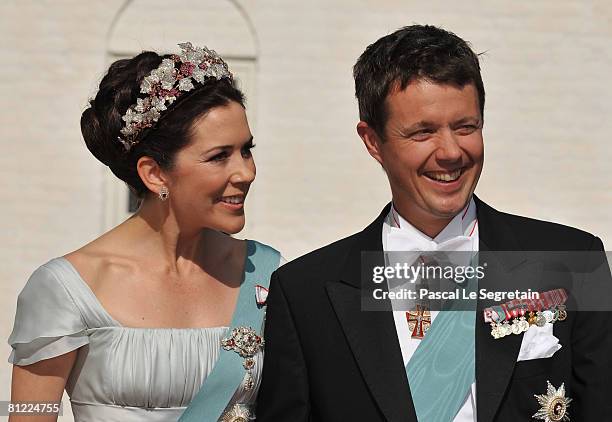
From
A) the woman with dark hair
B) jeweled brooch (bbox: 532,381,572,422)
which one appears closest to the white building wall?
the woman with dark hair

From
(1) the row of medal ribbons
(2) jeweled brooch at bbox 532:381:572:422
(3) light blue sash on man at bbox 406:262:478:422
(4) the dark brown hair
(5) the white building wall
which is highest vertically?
(5) the white building wall

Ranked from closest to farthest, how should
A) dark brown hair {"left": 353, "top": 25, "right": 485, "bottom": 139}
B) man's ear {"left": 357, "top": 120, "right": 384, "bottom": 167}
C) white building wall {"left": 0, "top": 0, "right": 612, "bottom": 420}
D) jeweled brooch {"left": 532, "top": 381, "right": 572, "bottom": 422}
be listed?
jeweled brooch {"left": 532, "top": 381, "right": 572, "bottom": 422}
dark brown hair {"left": 353, "top": 25, "right": 485, "bottom": 139}
man's ear {"left": 357, "top": 120, "right": 384, "bottom": 167}
white building wall {"left": 0, "top": 0, "right": 612, "bottom": 420}

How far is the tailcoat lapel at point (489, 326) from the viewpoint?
2.77 metres

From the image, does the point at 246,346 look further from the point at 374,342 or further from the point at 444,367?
the point at 444,367

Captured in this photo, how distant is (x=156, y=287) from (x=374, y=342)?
892 mm

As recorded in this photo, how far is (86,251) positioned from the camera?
3.50 metres

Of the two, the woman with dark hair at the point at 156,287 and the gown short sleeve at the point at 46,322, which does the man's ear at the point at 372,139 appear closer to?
the woman with dark hair at the point at 156,287

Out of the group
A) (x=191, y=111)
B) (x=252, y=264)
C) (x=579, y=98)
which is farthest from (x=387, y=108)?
(x=579, y=98)

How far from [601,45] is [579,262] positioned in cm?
417

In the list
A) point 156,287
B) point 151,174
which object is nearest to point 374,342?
point 156,287

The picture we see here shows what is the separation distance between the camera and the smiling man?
280cm

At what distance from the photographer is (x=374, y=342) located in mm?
2908

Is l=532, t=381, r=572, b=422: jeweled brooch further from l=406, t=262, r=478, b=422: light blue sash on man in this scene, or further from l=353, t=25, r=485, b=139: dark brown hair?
l=353, t=25, r=485, b=139: dark brown hair

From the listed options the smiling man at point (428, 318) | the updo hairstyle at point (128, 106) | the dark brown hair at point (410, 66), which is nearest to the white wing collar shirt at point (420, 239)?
the smiling man at point (428, 318)
